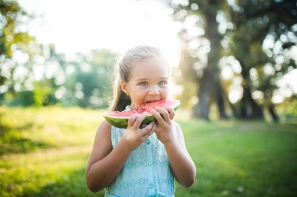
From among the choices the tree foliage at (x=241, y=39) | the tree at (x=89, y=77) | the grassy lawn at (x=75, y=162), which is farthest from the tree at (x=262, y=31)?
the tree at (x=89, y=77)

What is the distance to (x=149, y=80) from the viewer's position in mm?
2137

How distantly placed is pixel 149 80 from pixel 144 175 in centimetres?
92

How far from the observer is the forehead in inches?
84.4

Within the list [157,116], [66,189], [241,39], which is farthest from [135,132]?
[241,39]

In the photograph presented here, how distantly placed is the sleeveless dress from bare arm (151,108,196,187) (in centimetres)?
13

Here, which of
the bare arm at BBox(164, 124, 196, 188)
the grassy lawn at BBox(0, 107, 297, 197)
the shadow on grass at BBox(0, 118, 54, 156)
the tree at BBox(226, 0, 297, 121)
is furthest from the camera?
the tree at BBox(226, 0, 297, 121)

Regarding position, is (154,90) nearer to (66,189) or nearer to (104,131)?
(104,131)

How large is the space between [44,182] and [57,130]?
278 inches

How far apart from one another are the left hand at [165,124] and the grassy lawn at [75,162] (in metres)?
3.22

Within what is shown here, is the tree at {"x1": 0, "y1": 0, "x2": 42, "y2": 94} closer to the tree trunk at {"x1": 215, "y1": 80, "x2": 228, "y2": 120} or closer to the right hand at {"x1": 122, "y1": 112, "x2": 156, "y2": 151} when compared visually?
the right hand at {"x1": 122, "y1": 112, "x2": 156, "y2": 151}

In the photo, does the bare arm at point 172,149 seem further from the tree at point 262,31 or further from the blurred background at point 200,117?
the tree at point 262,31

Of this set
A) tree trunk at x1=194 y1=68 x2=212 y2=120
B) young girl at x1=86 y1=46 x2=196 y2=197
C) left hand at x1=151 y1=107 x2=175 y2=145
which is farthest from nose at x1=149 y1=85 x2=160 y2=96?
tree trunk at x1=194 y1=68 x2=212 y2=120

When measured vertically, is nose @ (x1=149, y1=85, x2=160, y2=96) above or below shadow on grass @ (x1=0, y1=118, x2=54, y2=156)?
above

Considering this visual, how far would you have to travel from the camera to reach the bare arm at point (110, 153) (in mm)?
1826
